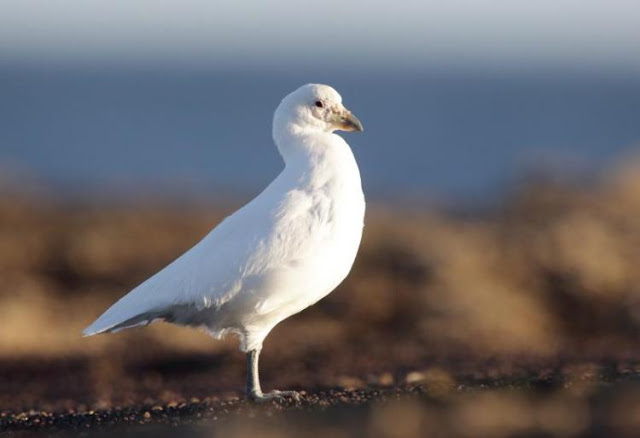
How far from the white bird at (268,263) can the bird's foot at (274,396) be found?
11mm

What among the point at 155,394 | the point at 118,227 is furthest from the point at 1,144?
the point at 155,394

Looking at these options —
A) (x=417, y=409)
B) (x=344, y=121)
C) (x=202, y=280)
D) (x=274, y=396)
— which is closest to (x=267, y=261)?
(x=202, y=280)

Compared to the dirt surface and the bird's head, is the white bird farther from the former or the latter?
the dirt surface

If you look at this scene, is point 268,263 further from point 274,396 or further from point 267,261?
point 274,396

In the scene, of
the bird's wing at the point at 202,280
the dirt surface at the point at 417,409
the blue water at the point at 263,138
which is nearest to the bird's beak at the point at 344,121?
the bird's wing at the point at 202,280

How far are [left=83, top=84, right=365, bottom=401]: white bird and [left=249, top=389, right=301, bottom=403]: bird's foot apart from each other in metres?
0.01

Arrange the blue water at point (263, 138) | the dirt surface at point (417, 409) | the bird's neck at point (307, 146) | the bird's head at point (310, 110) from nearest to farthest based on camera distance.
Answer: the dirt surface at point (417, 409)
the bird's neck at point (307, 146)
the bird's head at point (310, 110)
the blue water at point (263, 138)

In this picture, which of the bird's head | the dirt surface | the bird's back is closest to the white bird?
the bird's back

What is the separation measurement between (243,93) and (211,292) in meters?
120

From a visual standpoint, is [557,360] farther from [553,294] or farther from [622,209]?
[622,209]

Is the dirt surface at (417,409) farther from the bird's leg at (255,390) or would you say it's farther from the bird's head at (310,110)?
the bird's head at (310,110)

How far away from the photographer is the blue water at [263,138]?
47.6 meters

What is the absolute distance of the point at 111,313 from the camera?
937 cm

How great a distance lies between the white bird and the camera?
29.7 feet
